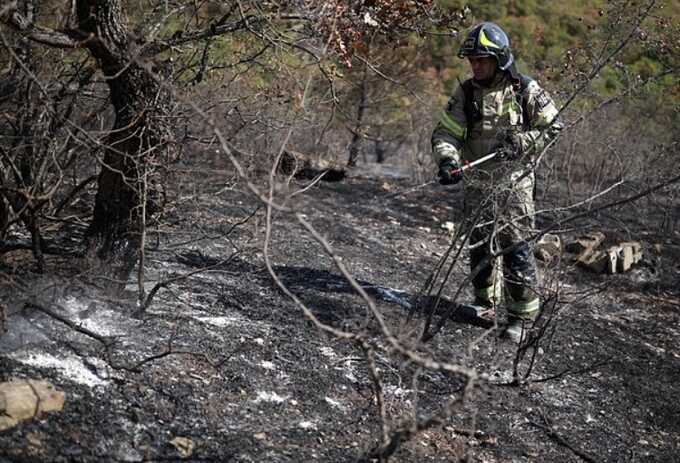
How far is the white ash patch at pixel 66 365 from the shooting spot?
2773 millimetres

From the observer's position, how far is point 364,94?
9461 millimetres

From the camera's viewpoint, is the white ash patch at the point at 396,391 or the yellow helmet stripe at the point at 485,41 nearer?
the white ash patch at the point at 396,391

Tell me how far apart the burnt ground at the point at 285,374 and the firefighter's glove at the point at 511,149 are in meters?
0.85

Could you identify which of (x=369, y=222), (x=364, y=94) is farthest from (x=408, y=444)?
(x=364, y=94)

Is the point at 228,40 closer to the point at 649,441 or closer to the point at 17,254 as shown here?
the point at 17,254

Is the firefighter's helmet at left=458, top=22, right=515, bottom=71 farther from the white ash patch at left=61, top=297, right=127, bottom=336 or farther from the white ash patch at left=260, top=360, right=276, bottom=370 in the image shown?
the white ash patch at left=61, top=297, right=127, bottom=336

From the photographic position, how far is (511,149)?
420cm

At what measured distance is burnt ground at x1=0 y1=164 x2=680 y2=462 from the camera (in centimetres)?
263

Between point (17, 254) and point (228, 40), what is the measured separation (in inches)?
65.8

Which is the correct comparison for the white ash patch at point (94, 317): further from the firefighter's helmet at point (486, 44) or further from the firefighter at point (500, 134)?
the firefighter's helmet at point (486, 44)

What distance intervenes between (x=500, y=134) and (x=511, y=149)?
5.4 inches

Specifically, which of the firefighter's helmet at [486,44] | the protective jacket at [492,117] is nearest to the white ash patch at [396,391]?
the protective jacket at [492,117]

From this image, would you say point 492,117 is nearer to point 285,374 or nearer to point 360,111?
point 285,374

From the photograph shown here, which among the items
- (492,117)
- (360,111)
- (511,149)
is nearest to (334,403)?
(511,149)
